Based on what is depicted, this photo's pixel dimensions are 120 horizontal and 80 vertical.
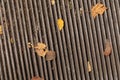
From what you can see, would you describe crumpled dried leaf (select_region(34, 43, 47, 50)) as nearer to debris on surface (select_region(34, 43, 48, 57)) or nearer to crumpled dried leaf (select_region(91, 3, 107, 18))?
debris on surface (select_region(34, 43, 48, 57))

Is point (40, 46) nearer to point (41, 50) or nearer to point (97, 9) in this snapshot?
point (41, 50)

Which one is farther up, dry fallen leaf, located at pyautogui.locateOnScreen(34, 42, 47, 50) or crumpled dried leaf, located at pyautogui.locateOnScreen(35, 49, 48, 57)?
dry fallen leaf, located at pyautogui.locateOnScreen(34, 42, 47, 50)

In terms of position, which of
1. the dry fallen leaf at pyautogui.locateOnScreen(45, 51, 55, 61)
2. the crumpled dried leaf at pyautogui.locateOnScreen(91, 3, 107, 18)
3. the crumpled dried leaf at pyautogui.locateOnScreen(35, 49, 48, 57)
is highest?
the crumpled dried leaf at pyautogui.locateOnScreen(91, 3, 107, 18)

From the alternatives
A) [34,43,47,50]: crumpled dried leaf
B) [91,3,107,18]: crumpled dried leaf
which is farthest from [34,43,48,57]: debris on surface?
[91,3,107,18]: crumpled dried leaf

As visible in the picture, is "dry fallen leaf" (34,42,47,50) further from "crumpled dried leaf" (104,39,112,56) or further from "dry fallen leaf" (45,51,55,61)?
"crumpled dried leaf" (104,39,112,56)

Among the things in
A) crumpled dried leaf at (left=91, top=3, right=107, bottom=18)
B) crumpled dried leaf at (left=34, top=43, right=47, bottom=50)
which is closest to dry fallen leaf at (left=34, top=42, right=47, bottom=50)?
crumpled dried leaf at (left=34, top=43, right=47, bottom=50)

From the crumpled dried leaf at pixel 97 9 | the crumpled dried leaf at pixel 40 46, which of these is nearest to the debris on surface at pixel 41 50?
the crumpled dried leaf at pixel 40 46

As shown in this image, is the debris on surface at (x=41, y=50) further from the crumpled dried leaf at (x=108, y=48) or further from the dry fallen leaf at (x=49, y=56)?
the crumpled dried leaf at (x=108, y=48)

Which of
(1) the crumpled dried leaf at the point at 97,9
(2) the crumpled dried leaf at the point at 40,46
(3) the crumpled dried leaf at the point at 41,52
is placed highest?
(1) the crumpled dried leaf at the point at 97,9

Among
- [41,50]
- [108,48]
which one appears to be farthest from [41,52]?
[108,48]

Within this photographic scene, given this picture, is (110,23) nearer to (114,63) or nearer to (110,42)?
(110,42)
